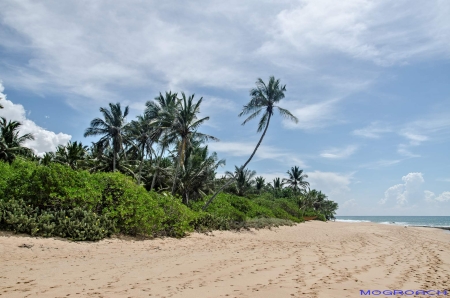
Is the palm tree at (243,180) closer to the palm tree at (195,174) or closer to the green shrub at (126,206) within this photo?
the palm tree at (195,174)

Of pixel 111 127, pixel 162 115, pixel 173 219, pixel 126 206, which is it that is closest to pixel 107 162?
pixel 111 127

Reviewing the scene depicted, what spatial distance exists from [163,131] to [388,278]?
21.6 m

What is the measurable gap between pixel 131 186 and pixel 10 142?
886 inches

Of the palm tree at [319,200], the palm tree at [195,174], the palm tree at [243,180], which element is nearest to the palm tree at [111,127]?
the palm tree at [195,174]

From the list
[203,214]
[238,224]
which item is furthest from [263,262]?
[238,224]

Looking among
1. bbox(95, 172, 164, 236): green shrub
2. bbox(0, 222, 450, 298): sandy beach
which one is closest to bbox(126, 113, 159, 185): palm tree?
bbox(95, 172, 164, 236): green shrub

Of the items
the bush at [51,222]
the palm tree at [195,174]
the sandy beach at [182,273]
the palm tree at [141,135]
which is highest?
the palm tree at [141,135]

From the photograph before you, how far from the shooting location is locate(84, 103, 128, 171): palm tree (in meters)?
28.8

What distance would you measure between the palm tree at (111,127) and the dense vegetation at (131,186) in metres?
0.09

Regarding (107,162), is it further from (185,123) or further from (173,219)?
(173,219)

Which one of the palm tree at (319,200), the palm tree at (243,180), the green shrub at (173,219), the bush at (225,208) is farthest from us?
the palm tree at (319,200)

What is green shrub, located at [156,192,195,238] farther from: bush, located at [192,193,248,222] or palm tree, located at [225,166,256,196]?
palm tree, located at [225,166,256,196]

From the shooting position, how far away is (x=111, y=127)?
28.7 metres

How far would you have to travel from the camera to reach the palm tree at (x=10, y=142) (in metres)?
27.0
